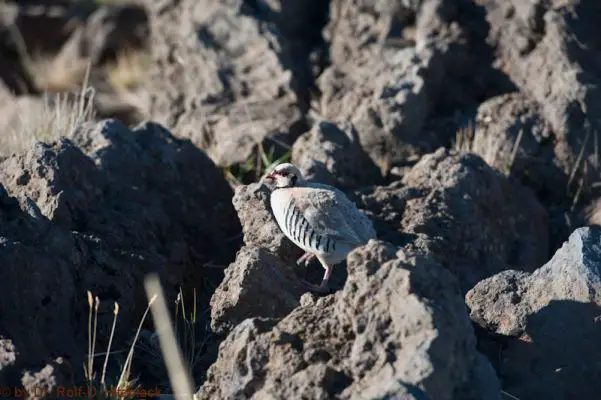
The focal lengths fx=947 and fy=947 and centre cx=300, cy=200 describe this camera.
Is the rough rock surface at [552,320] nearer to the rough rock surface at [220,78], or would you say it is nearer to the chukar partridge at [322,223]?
the chukar partridge at [322,223]

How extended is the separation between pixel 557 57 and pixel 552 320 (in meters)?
4.75

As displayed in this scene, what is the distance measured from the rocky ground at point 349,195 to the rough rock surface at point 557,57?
0.02 meters

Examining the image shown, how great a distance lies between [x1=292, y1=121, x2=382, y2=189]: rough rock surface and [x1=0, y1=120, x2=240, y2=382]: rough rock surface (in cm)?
86

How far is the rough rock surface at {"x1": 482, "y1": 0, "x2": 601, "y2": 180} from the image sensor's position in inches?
385

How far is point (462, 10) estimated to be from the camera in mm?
11031

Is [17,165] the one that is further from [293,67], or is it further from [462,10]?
[462,10]

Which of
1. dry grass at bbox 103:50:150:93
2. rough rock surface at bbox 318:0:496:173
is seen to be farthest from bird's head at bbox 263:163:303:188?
dry grass at bbox 103:50:150:93

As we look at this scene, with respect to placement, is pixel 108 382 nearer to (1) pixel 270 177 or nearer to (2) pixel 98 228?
(2) pixel 98 228

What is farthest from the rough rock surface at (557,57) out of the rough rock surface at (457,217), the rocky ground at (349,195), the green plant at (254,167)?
the green plant at (254,167)

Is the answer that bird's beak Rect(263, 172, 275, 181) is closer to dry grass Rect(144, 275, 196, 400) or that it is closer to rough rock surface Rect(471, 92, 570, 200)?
dry grass Rect(144, 275, 196, 400)

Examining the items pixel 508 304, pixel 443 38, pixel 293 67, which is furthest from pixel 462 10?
pixel 508 304

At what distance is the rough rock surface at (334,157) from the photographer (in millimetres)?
8469

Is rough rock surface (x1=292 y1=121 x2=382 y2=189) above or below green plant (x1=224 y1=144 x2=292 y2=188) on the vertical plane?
above

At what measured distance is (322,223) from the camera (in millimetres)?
7082
